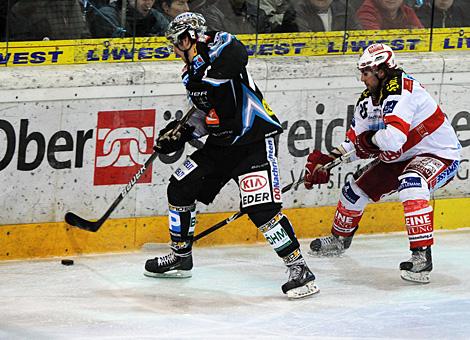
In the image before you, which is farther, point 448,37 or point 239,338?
point 448,37

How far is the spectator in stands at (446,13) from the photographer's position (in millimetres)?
8688

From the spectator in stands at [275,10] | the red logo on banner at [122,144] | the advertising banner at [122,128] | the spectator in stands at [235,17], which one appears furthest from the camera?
the spectator in stands at [275,10]

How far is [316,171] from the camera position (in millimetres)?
7398

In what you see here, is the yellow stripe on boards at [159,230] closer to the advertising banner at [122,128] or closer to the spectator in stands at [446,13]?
the advertising banner at [122,128]

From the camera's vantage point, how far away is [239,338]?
20.0ft

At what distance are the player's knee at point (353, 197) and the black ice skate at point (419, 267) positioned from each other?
537 millimetres

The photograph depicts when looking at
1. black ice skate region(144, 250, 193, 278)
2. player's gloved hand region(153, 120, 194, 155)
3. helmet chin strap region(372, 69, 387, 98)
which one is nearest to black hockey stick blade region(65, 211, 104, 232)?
black ice skate region(144, 250, 193, 278)

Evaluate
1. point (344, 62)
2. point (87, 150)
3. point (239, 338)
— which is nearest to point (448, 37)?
point (344, 62)

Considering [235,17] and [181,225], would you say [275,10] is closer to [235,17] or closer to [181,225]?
[235,17]

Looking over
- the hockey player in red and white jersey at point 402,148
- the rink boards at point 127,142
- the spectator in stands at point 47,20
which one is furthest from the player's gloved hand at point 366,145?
the spectator in stands at point 47,20

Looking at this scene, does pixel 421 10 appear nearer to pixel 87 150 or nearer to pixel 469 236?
pixel 469 236

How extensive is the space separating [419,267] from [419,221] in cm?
26

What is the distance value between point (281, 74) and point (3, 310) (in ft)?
7.84

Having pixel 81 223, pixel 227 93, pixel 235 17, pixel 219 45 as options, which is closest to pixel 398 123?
pixel 227 93
